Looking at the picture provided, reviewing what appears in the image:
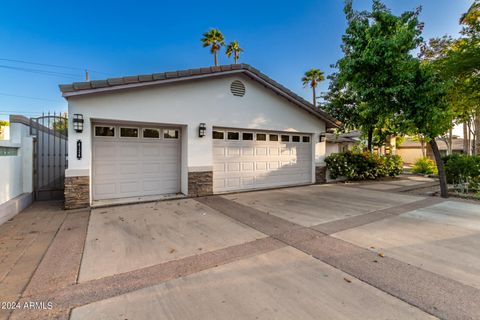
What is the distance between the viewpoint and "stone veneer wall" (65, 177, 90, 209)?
5789 millimetres

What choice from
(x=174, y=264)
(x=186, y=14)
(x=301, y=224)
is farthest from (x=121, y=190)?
(x=186, y=14)

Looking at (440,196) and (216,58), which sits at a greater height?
(216,58)

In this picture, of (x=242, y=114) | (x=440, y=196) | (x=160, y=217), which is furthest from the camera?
(x=242, y=114)

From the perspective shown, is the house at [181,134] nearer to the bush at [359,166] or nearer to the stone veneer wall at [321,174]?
the stone veneer wall at [321,174]

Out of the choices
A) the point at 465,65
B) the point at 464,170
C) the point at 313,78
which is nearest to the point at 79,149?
the point at 465,65

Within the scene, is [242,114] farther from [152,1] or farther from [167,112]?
[152,1]

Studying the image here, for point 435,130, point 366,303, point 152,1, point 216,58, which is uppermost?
point 216,58

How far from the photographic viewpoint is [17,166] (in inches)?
228

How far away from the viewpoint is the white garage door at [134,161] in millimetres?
6543

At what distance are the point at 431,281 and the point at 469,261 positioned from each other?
3.49 ft

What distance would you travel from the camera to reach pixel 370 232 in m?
4.21

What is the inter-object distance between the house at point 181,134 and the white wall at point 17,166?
1.12m

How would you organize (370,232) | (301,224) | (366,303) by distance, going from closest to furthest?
(366,303) < (370,232) < (301,224)

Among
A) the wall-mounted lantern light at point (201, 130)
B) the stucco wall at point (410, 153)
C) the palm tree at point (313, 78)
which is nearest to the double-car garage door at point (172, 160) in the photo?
the wall-mounted lantern light at point (201, 130)
